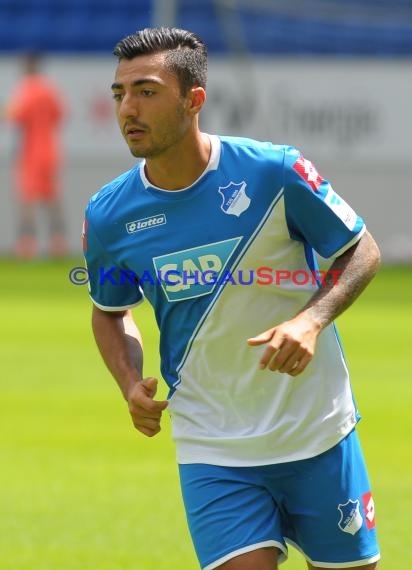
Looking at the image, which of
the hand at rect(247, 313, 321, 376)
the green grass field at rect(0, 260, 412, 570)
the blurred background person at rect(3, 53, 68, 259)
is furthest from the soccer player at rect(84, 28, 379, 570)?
the blurred background person at rect(3, 53, 68, 259)

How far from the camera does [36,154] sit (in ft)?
82.0

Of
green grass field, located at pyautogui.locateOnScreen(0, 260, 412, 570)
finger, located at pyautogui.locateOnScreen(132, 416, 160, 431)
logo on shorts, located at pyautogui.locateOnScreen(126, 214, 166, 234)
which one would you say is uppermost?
logo on shorts, located at pyautogui.locateOnScreen(126, 214, 166, 234)

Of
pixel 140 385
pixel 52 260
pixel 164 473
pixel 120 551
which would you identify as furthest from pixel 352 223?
pixel 52 260

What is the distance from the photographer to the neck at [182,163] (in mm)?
4965

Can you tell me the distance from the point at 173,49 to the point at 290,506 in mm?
1635

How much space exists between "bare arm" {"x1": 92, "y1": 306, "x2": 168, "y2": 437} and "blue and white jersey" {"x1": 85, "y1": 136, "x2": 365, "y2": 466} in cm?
18

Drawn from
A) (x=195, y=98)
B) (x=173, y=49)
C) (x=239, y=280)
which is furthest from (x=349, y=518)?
(x=173, y=49)

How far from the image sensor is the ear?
4949mm

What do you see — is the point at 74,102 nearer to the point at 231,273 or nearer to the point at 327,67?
the point at 327,67

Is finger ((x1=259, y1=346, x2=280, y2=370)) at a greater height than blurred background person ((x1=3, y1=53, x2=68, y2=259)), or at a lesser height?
greater

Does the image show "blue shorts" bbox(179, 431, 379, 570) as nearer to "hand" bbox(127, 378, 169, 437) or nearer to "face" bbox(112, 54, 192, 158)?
"hand" bbox(127, 378, 169, 437)

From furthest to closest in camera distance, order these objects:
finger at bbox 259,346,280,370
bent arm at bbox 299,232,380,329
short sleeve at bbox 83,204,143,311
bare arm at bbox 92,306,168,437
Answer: short sleeve at bbox 83,204,143,311 < bare arm at bbox 92,306,168,437 < bent arm at bbox 299,232,380,329 < finger at bbox 259,346,280,370

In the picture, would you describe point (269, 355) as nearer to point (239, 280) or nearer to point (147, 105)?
point (239, 280)

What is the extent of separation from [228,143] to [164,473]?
14.7 feet
